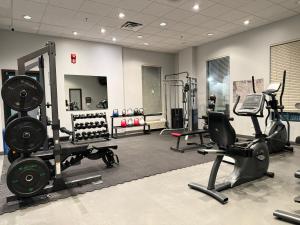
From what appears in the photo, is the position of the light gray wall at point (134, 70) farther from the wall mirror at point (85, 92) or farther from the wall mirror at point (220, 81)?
the wall mirror at point (220, 81)

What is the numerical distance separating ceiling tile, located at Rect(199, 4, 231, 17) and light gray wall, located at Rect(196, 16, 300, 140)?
187 centimetres

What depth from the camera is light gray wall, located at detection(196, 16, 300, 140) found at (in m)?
5.55

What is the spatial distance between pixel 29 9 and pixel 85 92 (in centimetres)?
313

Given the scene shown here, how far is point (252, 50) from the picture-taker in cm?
639

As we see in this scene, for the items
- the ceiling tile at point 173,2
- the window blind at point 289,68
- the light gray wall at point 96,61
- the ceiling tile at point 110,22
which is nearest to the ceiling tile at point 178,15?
the ceiling tile at point 173,2

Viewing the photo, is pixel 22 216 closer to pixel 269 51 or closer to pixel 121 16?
pixel 121 16

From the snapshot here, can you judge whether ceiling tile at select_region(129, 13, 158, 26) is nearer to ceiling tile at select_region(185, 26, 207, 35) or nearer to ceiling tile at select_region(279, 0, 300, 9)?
ceiling tile at select_region(185, 26, 207, 35)

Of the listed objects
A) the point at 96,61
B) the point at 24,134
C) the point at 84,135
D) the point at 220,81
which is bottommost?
the point at 84,135

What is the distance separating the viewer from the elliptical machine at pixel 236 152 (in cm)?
281

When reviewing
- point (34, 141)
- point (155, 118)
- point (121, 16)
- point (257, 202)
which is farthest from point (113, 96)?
point (257, 202)

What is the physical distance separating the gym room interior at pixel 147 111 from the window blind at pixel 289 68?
0.03 meters

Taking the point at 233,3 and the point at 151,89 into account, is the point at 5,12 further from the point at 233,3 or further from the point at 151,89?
the point at 151,89

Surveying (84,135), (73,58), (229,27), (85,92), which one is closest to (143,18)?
(229,27)

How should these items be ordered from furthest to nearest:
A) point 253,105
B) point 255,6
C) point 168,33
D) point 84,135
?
point 168,33 < point 84,135 < point 255,6 < point 253,105
